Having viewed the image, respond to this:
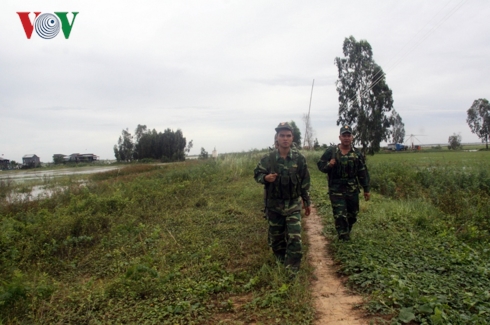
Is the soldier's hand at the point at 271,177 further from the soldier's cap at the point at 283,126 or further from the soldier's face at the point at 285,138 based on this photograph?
the soldier's cap at the point at 283,126

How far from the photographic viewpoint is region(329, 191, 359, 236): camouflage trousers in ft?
16.7

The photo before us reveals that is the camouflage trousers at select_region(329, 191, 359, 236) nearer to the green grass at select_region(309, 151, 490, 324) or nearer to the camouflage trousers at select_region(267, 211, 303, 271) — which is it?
the green grass at select_region(309, 151, 490, 324)

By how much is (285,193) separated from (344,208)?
5.00 feet

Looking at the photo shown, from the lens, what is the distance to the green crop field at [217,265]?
123 inches

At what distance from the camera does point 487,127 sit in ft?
190

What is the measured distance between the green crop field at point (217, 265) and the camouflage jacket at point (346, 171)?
83cm

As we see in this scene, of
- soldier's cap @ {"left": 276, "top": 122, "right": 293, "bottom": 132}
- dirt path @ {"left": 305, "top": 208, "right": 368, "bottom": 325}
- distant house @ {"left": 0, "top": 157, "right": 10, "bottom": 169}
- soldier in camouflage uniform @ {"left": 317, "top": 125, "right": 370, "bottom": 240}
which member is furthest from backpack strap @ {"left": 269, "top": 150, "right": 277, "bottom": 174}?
distant house @ {"left": 0, "top": 157, "right": 10, "bottom": 169}

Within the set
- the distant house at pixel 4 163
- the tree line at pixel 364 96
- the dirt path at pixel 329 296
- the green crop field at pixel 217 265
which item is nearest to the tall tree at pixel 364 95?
the tree line at pixel 364 96

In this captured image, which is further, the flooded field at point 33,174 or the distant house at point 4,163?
the distant house at point 4,163

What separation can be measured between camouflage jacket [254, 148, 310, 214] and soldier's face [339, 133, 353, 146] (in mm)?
1276

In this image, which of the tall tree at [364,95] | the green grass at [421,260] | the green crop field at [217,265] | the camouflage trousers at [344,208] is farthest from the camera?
the tall tree at [364,95]

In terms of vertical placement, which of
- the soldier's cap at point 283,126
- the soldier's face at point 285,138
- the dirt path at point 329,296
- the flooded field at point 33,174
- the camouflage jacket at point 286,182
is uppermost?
the soldier's cap at point 283,126

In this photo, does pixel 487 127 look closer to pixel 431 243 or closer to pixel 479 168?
pixel 479 168

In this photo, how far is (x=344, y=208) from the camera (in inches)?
201
